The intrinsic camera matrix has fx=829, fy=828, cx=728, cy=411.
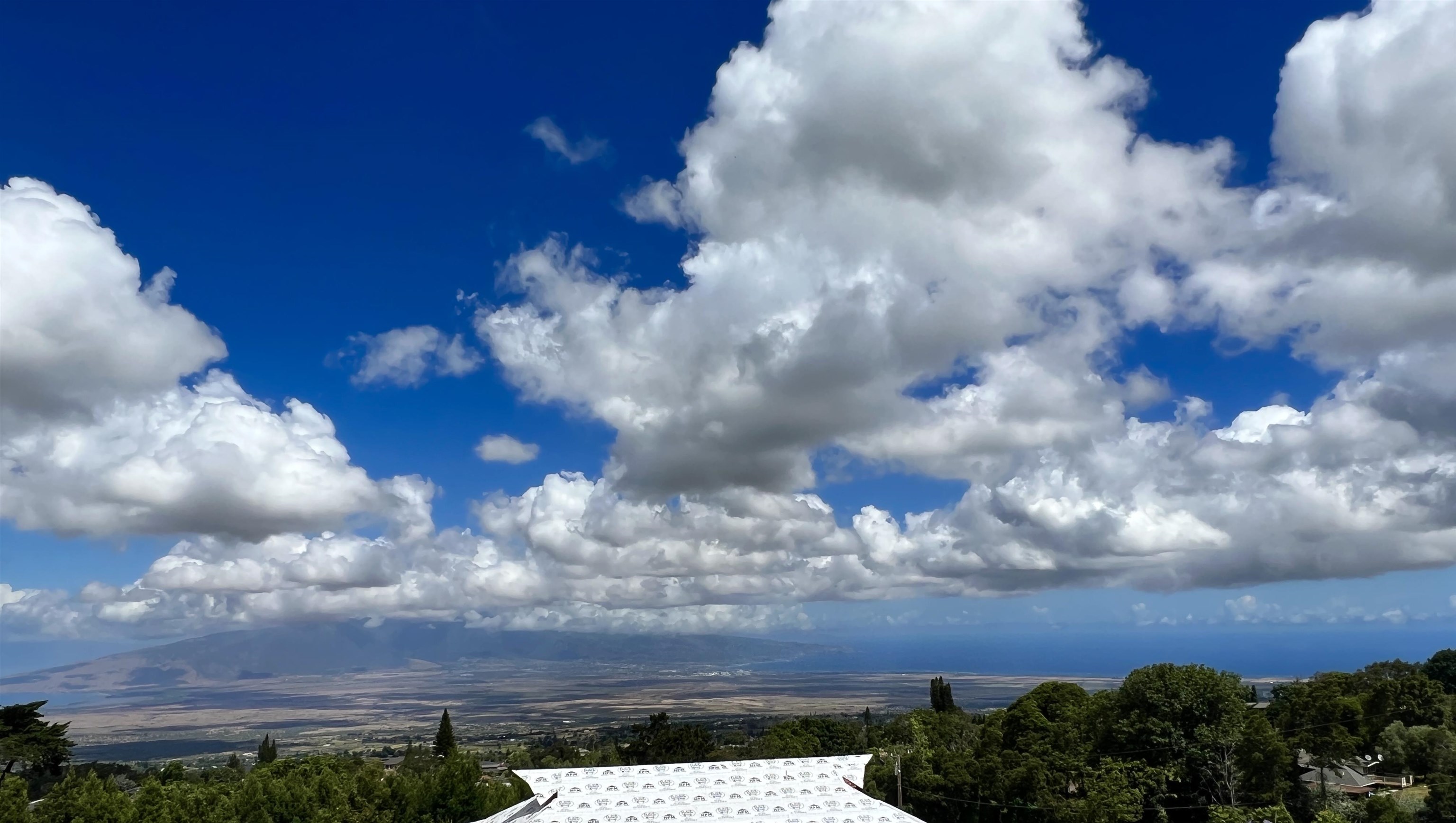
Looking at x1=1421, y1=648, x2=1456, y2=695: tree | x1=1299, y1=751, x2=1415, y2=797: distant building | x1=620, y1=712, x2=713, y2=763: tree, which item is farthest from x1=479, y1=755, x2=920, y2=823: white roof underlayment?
x1=1421, y1=648, x2=1456, y2=695: tree

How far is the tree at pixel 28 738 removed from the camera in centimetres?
4925

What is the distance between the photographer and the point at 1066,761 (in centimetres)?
4053

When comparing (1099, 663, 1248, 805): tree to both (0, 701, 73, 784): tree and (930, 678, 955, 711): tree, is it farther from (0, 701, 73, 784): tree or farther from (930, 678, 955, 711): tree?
(0, 701, 73, 784): tree

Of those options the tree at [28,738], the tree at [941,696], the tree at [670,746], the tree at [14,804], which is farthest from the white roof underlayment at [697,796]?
the tree at [941,696]

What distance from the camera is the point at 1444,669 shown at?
6700 cm

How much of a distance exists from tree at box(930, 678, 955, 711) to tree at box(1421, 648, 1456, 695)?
3806cm

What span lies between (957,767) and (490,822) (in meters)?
31.7

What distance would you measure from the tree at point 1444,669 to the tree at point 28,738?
323 feet

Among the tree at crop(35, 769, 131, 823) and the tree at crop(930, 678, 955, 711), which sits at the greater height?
the tree at crop(35, 769, 131, 823)

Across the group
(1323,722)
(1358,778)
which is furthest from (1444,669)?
(1323,722)

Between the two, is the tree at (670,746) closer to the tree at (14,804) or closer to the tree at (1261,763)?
the tree at (1261,763)

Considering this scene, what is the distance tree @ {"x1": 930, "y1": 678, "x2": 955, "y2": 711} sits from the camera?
8038cm

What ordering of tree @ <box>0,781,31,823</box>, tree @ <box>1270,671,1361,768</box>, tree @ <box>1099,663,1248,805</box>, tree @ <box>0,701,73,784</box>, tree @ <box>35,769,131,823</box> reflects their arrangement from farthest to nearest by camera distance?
tree @ <box>0,701,73,784</box> → tree @ <box>1270,671,1361,768</box> → tree @ <box>1099,663,1248,805</box> → tree @ <box>35,769,131,823</box> → tree @ <box>0,781,31,823</box>

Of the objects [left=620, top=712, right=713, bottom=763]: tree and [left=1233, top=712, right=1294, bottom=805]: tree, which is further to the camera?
[left=620, top=712, right=713, bottom=763]: tree
